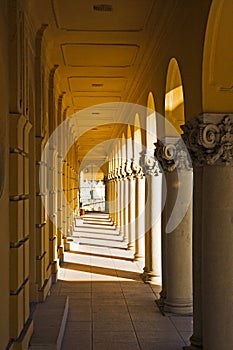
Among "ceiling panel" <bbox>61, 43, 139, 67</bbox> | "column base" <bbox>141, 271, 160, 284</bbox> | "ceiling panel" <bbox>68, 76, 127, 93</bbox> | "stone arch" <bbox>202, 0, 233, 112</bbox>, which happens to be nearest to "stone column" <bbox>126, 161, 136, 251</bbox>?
"ceiling panel" <bbox>68, 76, 127, 93</bbox>

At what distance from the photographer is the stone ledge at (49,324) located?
7867 millimetres

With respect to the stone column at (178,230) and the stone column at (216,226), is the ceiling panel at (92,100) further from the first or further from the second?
the stone column at (216,226)

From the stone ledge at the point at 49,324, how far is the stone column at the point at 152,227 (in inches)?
138

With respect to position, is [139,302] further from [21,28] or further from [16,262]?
[21,28]

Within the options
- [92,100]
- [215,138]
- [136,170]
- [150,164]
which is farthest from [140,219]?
[215,138]

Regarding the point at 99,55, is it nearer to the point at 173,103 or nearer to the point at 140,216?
the point at 173,103

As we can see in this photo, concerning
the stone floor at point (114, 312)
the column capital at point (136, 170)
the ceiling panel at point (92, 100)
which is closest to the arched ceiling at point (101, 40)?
the ceiling panel at point (92, 100)

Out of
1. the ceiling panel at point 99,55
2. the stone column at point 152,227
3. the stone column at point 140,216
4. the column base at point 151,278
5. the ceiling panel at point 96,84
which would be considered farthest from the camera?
the stone column at point 140,216

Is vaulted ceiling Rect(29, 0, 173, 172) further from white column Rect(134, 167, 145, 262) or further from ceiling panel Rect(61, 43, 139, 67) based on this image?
white column Rect(134, 167, 145, 262)

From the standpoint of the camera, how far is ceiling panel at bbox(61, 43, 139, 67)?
12.4 metres

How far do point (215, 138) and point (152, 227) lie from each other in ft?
22.5

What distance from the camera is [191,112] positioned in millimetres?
8039

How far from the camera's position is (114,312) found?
1115 cm

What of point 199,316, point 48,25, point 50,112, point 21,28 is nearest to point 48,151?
point 50,112
